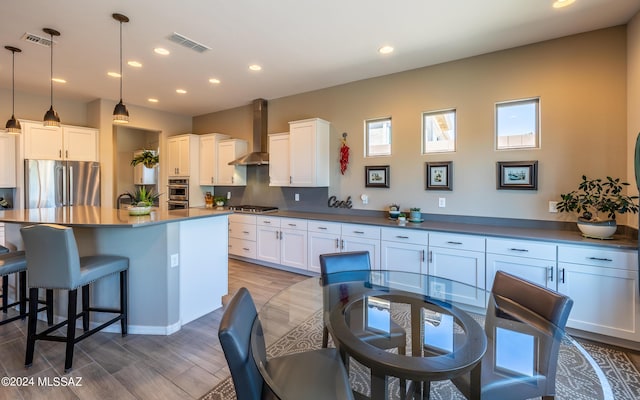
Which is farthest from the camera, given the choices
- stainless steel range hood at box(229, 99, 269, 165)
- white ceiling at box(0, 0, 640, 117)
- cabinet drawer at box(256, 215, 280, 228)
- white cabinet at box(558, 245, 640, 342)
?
stainless steel range hood at box(229, 99, 269, 165)

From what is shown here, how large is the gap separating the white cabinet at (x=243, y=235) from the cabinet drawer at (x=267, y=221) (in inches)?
4.3

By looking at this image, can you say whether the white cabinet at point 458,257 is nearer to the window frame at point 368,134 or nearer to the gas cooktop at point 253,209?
the window frame at point 368,134

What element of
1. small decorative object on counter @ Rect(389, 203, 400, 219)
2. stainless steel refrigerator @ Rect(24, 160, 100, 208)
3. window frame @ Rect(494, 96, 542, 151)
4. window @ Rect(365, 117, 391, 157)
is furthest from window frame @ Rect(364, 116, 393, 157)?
stainless steel refrigerator @ Rect(24, 160, 100, 208)

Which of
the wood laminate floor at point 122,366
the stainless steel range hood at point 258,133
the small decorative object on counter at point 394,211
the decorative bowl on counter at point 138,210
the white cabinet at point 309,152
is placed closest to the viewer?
the wood laminate floor at point 122,366

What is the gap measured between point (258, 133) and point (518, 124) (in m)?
3.97

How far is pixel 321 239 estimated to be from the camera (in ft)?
13.3

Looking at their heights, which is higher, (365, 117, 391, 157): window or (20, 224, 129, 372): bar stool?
(365, 117, 391, 157): window

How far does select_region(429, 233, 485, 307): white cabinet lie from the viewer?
2.95 m

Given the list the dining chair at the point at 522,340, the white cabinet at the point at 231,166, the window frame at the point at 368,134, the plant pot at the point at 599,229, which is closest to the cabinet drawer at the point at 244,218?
the white cabinet at the point at 231,166

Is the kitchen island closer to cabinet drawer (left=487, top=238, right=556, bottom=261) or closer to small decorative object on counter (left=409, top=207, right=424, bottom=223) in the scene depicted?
small decorative object on counter (left=409, top=207, right=424, bottom=223)

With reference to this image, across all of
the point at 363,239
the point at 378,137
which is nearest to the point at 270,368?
the point at 363,239

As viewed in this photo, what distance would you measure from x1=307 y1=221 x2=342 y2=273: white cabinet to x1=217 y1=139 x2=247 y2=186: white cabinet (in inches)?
86.0

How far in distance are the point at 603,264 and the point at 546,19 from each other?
89.2 inches

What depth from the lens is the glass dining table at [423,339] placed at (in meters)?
1.27
